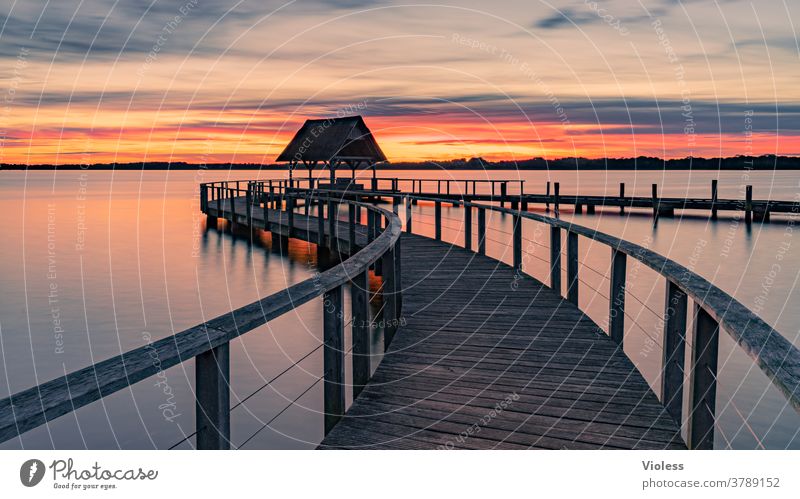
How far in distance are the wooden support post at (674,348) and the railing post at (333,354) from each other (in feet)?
5.57

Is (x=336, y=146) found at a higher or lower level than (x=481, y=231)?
higher

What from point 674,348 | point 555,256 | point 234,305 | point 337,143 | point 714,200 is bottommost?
point 234,305

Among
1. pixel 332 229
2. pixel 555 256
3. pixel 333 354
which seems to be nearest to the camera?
pixel 333 354

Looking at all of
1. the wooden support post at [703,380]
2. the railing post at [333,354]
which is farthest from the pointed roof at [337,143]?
the wooden support post at [703,380]

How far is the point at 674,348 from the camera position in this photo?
3.54 metres

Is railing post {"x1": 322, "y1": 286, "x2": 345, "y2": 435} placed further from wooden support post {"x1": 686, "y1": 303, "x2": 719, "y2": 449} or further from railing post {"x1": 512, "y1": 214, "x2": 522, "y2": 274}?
railing post {"x1": 512, "y1": 214, "x2": 522, "y2": 274}

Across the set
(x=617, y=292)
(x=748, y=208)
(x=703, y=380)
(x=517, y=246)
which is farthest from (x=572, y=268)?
(x=748, y=208)

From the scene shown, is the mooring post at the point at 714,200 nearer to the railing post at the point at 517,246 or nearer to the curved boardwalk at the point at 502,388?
the railing post at the point at 517,246

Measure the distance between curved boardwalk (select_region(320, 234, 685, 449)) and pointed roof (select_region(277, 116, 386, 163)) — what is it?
30370 mm

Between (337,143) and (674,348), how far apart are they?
114 ft

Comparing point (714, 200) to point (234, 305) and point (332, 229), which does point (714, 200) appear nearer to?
point (332, 229)

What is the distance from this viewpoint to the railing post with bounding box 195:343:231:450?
231cm

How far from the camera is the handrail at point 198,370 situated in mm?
1670

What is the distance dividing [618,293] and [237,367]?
6.31 metres
